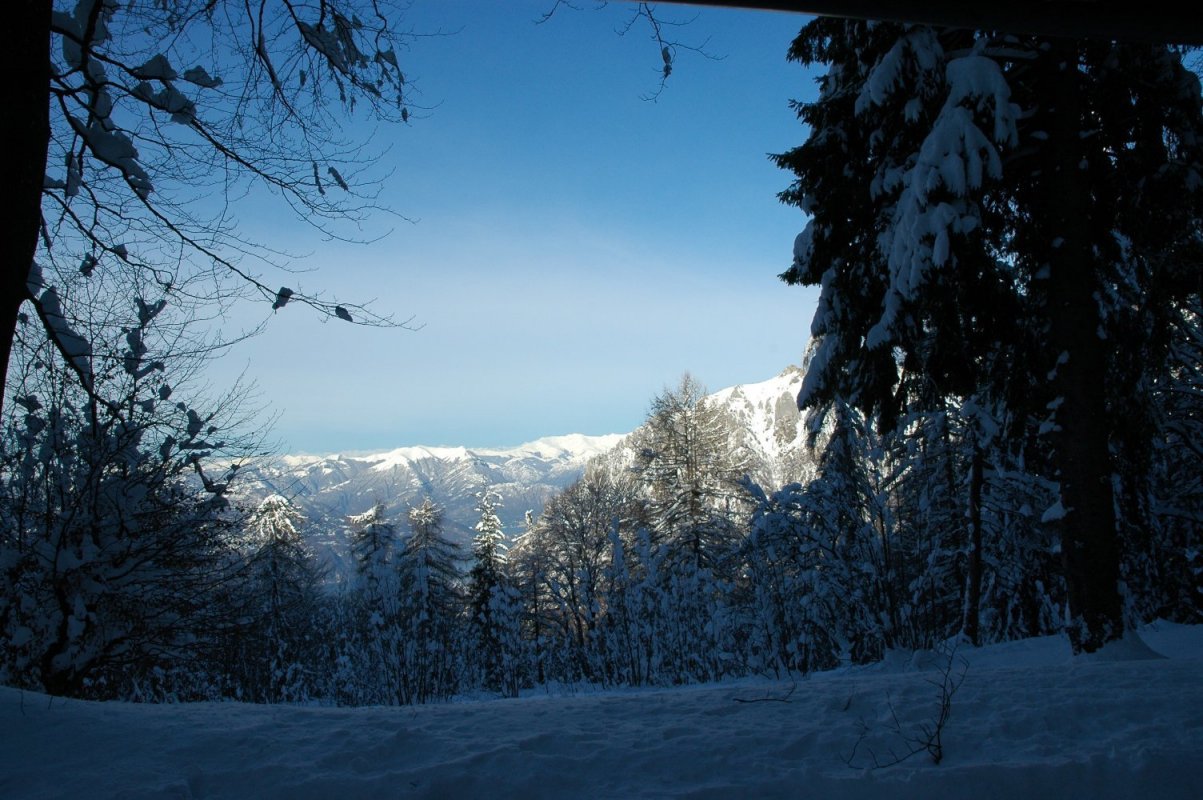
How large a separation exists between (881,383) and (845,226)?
184 centimetres

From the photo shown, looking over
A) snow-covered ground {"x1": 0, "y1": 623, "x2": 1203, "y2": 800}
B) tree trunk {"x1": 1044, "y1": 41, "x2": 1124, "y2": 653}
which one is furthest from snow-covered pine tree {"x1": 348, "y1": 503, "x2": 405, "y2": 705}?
tree trunk {"x1": 1044, "y1": 41, "x2": 1124, "y2": 653}

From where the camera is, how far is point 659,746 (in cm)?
236

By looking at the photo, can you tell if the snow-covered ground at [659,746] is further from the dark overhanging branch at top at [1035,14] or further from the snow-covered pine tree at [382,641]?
the snow-covered pine tree at [382,641]

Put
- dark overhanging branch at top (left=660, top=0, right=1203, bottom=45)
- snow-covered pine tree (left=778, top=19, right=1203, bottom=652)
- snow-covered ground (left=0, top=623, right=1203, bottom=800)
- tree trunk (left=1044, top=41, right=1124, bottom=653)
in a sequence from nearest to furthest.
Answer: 1. dark overhanging branch at top (left=660, top=0, right=1203, bottom=45)
2. snow-covered ground (left=0, top=623, right=1203, bottom=800)
3. tree trunk (left=1044, top=41, right=1124, bottom=653)
4. snow-covered pine tree (left=778, top=19, right=1203, bottom=652)

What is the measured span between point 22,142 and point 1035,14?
3129 mm

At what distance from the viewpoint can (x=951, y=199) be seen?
16.8ft

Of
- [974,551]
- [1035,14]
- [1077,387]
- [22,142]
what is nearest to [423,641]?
[22,142]

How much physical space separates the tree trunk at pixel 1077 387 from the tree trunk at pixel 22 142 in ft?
21.5

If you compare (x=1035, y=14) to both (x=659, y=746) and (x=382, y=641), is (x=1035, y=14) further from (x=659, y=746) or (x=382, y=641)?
(x=382, y=641)

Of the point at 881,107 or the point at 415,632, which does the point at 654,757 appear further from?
the point at 881,107

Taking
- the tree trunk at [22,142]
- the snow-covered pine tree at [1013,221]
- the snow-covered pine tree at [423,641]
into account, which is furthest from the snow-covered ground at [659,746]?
the snow-covered pine tree at [423,641]

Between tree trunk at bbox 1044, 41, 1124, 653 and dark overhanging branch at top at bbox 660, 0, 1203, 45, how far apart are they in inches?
153

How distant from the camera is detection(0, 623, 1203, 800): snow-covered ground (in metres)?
1.99

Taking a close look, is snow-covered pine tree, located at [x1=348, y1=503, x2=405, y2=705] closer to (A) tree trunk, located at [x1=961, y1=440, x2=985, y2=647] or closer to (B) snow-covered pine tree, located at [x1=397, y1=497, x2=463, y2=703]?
(B) snow-covered pine tree, located at [x1=397, y1=497, x2=463, y2=703]
